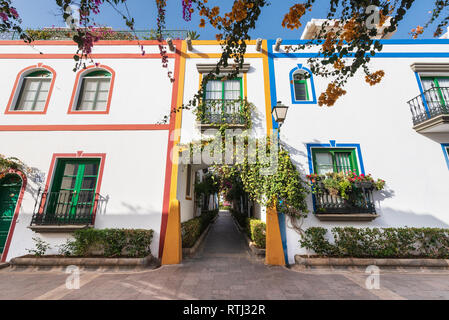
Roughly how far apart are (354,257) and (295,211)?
1832 millimetres

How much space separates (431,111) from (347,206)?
14.0 feet

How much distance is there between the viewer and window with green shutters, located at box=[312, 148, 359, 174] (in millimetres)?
5730

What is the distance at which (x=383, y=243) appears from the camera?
4.95 m

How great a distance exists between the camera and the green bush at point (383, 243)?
4910mm

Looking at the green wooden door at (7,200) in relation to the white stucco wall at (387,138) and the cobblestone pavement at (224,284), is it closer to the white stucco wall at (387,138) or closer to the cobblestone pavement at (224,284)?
the cobblestone pavement at (224,284)

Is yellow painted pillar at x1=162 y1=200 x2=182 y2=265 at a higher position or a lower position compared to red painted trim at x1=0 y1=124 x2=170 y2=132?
lower

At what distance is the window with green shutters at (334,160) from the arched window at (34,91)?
918 cm

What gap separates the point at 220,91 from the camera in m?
6.78

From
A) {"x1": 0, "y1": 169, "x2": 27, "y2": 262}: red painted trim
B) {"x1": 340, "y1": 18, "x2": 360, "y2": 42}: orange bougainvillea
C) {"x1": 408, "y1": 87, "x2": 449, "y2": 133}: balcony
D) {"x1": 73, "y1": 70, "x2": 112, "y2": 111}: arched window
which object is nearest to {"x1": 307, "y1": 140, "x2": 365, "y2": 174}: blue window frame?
{"x1": 408, "y1": 87, "x2": 449, "y2": 133}: balcony

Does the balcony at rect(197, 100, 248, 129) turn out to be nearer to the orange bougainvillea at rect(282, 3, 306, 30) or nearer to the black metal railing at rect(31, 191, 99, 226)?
the orange bougainvillea at rect(282, 3, 306, 30)

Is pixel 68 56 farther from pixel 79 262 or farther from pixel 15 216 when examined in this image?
pixel 79 262

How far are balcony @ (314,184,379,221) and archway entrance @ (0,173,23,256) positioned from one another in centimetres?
896
